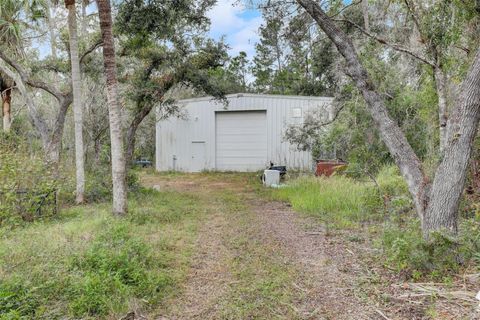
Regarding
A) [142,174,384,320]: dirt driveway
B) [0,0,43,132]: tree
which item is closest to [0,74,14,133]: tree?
[0,0,43,132]: tree

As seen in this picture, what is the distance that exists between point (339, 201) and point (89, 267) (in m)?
4.51

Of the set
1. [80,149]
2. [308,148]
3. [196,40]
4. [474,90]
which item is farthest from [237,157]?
[474,90]

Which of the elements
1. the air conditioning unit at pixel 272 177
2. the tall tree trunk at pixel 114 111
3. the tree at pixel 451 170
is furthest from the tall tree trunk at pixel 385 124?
the air conditioning unit at pixel 272 177

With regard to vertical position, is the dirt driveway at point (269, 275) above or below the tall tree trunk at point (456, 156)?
below

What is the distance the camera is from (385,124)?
373cm

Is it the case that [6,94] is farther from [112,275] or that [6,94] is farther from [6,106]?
[112,275]

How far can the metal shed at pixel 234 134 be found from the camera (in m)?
14.2

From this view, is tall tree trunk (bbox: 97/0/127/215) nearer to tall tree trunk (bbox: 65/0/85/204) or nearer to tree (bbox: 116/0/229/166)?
tall tree trunk (bbox: 65/0/85/204)

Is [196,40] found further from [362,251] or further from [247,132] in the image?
[362,251]

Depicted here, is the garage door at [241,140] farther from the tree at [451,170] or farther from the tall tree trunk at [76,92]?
the tree at [451,170]

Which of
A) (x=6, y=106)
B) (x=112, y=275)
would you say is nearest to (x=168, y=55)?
(x=6, y=106)

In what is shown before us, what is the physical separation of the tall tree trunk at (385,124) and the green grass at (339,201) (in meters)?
1.80

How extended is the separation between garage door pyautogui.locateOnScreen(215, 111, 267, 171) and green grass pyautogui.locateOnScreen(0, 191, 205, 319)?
962 cm

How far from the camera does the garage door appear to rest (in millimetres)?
14586
